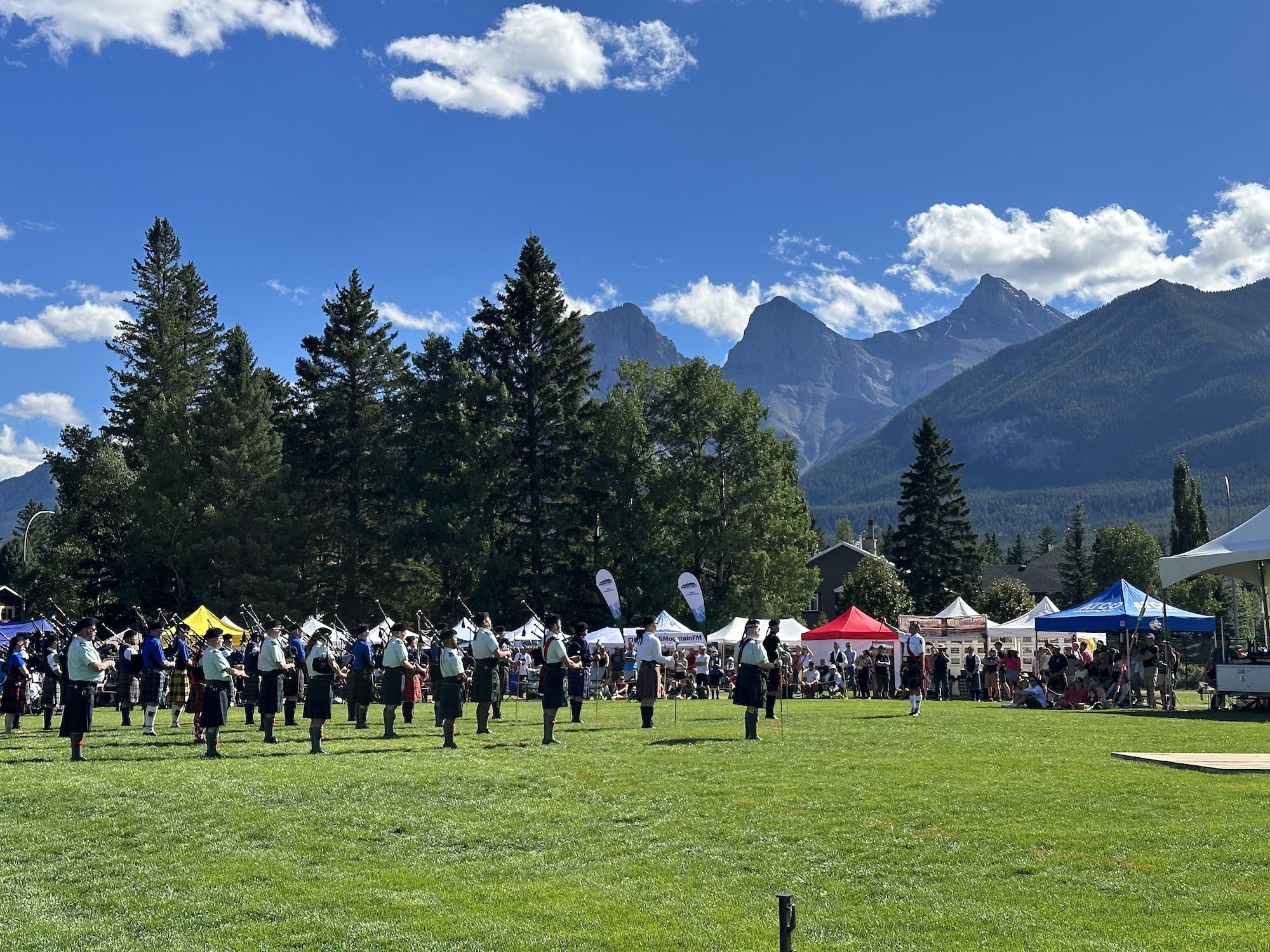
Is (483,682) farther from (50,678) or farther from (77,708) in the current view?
(50,678)

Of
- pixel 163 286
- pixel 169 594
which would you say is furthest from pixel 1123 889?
pixel 163 286

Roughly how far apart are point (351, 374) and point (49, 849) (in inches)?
1739

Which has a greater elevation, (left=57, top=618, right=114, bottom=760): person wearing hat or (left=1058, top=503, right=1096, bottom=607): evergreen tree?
(left=1058, top=503, right=1096, bottom=607): evergreen tree

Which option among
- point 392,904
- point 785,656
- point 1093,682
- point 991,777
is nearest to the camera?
point 392,904

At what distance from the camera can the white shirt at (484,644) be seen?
56.0 feet

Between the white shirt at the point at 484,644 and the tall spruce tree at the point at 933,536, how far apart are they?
5130 centimetres

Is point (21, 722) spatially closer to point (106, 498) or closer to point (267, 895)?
point (267, 895)

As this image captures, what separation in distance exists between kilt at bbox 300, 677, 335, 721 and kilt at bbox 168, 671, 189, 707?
502cm

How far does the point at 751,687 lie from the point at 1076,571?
82.7m

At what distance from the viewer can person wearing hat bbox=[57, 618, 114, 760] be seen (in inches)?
578

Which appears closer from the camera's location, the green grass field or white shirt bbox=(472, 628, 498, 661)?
the green grass field

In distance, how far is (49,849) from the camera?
8977 millimetres

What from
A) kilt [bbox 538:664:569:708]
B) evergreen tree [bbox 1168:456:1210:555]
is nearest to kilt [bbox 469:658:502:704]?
kilt [bbox 538:664:569:708]

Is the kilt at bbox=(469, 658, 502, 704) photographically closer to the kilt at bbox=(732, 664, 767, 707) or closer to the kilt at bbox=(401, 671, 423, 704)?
the kilt at bbox=(401, 671, 423, 704)
